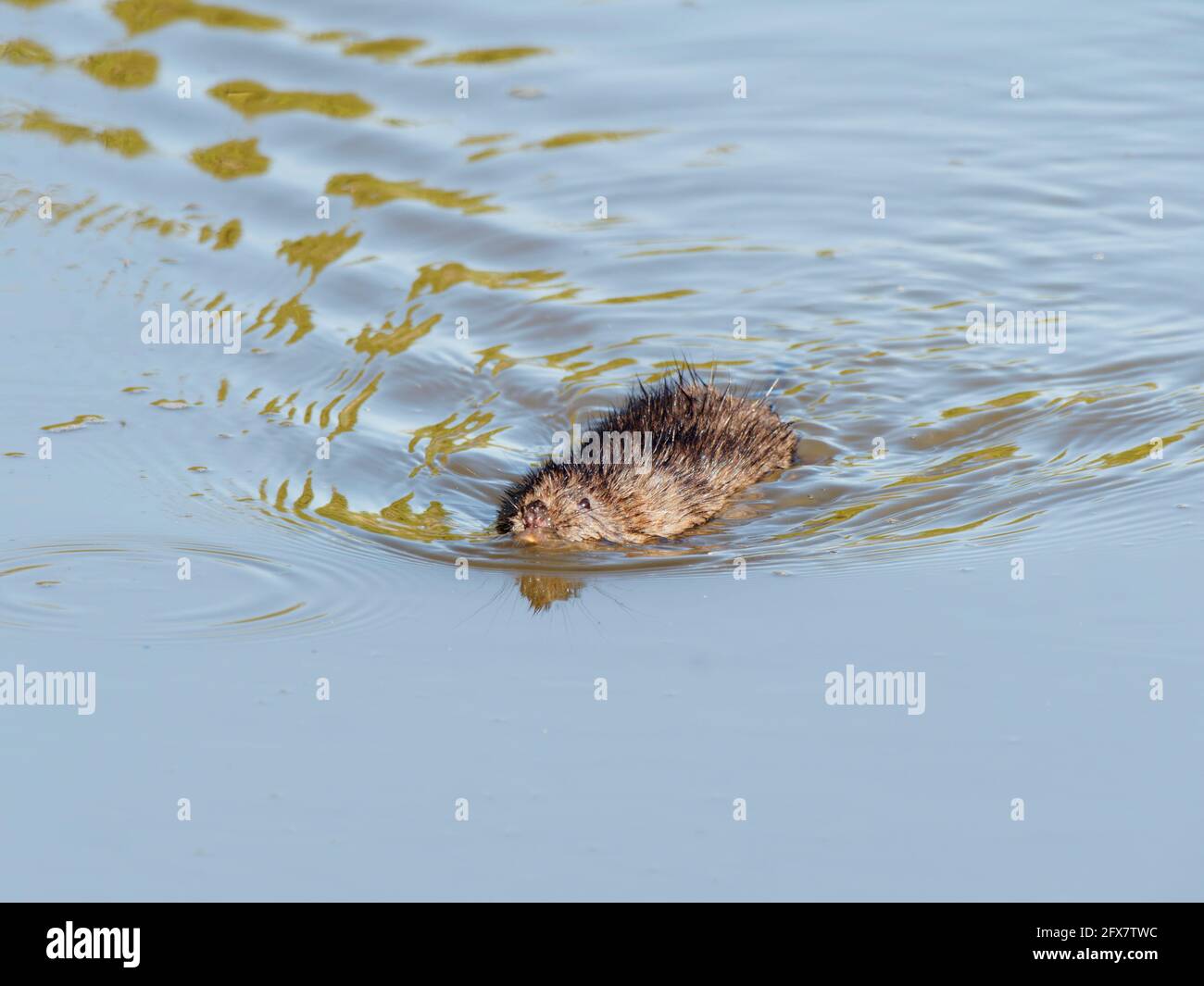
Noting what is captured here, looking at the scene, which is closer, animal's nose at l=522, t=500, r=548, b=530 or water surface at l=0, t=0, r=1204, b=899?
water surface at l=0, t=0, r=1204, b=899

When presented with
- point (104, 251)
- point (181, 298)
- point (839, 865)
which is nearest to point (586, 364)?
point (181, 298)

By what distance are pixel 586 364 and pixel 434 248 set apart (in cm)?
189

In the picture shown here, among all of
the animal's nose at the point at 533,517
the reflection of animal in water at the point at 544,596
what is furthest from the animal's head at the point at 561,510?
the reflection of animal in water at the point at 544,596

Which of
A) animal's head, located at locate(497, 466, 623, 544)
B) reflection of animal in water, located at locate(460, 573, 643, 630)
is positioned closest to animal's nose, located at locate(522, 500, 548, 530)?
animal's head, located at locate(497, 466, 623, 544)

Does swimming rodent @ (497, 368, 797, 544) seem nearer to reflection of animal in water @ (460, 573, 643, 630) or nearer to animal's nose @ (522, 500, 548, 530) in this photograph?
animal's nose @ (522, 500, 548, 530)

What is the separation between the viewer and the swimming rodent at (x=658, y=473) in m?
8.29

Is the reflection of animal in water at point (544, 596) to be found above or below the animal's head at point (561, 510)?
below

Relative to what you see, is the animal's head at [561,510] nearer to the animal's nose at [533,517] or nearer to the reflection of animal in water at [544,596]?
the animal's nose at [533,517]

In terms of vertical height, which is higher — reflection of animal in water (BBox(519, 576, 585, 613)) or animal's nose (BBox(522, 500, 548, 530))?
animal's nose (BBox(522, 500, 548, 530))

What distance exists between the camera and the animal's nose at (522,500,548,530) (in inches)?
321

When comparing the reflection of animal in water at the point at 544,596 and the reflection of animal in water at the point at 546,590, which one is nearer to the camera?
the reflection of animal in water at the point at 544,596

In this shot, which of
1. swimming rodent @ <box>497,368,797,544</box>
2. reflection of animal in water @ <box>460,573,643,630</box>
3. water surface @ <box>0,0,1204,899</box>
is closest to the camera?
water surface @ <box>0,0,1204,899</box>

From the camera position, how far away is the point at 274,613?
24.5ft

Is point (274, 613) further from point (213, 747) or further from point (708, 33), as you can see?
point (708, 33)
